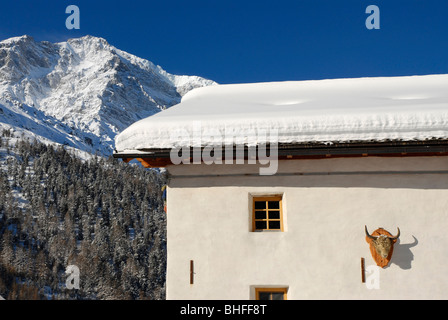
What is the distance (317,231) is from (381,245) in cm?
88

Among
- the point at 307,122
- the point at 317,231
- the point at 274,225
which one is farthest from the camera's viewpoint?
the point at 274,225

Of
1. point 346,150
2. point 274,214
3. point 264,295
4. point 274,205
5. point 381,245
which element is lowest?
point 264,295

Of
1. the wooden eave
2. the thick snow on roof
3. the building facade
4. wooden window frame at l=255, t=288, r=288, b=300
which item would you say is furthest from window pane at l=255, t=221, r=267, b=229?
the thick snow on roof

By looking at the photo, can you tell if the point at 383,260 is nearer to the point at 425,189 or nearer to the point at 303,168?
A: the point at 425,189

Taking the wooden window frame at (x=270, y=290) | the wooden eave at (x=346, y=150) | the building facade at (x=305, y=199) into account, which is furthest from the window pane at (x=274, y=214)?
the wooden window frame at (x=270, y=290)

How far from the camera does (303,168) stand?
21.1 feet

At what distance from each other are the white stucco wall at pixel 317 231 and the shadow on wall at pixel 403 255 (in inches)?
0.5

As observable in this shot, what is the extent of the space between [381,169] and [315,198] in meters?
1.04

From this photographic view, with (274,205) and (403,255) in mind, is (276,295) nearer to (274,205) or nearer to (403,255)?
(274,205)

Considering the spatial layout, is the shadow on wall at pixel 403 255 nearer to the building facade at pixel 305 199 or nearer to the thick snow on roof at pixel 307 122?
the building facade at pixel 305 199

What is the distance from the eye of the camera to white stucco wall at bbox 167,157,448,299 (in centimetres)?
613

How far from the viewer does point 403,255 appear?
615 cm

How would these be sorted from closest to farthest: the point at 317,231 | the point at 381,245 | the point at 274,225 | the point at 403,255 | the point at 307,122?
1. the point at 307,122
2. the point at 381,245
3. the point at 403,255
4. the point at 317,231
5. the point at 274,225

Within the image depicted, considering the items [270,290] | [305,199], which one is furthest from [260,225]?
[270,290]
